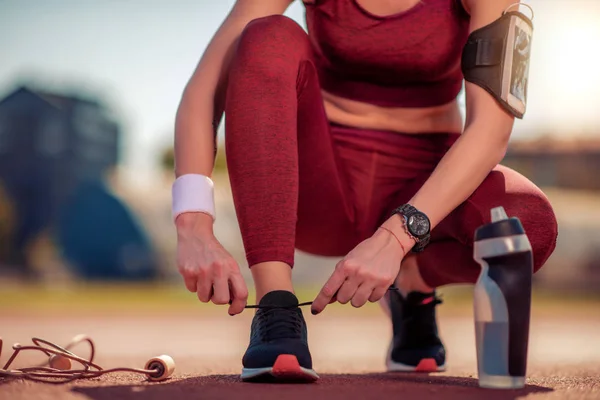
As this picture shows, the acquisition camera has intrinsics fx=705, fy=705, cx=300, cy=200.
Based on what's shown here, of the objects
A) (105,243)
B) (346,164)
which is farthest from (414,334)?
(105,243)

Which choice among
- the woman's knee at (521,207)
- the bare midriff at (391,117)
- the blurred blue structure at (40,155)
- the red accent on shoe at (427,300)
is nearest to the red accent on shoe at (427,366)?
the red accent on shoe at (427,300)

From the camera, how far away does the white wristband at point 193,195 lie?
4.85ft

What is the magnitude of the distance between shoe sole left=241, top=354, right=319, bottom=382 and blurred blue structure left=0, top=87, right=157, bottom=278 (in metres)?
22.0

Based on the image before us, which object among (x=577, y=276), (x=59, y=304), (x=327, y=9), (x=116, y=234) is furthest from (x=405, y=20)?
(x=116, y=234)

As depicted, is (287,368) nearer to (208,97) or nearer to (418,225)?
(418,225)

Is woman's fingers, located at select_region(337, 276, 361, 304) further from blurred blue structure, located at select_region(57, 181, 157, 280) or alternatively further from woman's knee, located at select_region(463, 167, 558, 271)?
blurred blue structure, located at select_region(57, 181, 157, 280)

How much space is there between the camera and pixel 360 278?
4.33 ft

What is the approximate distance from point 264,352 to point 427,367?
829 mm

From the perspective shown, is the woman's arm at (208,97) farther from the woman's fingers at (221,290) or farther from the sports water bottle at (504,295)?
the sports water bottle at (504,295)

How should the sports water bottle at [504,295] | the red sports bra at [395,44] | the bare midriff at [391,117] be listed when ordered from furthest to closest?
the bare midriff at [391,117], the red sports bra at [395,44], the sports water bottle at [504,295]

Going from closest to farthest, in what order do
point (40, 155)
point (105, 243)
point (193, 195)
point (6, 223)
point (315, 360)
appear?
point (193, 195)
point (315, 360)
point (105, 243)
point (6, 223)
point (40, 155)

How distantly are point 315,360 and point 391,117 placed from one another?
47.5 inches

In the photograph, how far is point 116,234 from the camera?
1270 centimetres

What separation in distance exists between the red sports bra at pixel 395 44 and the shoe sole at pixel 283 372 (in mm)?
845
